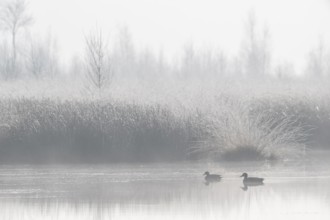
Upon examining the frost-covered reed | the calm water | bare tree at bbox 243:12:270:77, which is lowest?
the calm water

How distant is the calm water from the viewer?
16062 millimetres

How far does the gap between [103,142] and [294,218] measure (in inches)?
397

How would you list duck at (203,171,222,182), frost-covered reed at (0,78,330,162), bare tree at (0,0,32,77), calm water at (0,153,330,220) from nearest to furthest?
calm water at (0,153,330,220), duck at (203,171,222,182), frost-covered reed at (0,78,330,162), bare tree at (0,0,32,77)

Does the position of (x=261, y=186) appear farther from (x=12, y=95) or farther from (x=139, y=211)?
(x=12, y=95)

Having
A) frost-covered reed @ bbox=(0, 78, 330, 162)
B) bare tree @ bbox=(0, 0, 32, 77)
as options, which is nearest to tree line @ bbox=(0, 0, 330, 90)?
bare tree @ bbox=(0, 0, 32, 77)

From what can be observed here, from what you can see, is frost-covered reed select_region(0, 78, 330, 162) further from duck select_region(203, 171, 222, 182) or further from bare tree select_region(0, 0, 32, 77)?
bare tree select_region(0, 0, 32, 77)

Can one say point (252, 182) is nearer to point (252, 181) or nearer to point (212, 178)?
point (252, 181)

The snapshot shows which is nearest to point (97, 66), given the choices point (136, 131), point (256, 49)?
point (136, 131)

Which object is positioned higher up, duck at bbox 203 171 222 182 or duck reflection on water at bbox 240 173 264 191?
duck at bbox 203 171 222 182

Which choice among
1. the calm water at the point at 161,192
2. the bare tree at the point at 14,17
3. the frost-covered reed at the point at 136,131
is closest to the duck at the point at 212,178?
the calm water at the point at 161,192

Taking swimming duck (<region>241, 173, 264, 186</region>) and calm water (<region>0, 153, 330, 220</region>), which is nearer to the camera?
calm water (<region>0, 153, 330, 220</region>)

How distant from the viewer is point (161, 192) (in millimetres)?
18312

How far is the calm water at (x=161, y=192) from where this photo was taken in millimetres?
16062

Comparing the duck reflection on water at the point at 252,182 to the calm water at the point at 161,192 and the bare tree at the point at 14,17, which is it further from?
the bare tree at the point at 14,17
